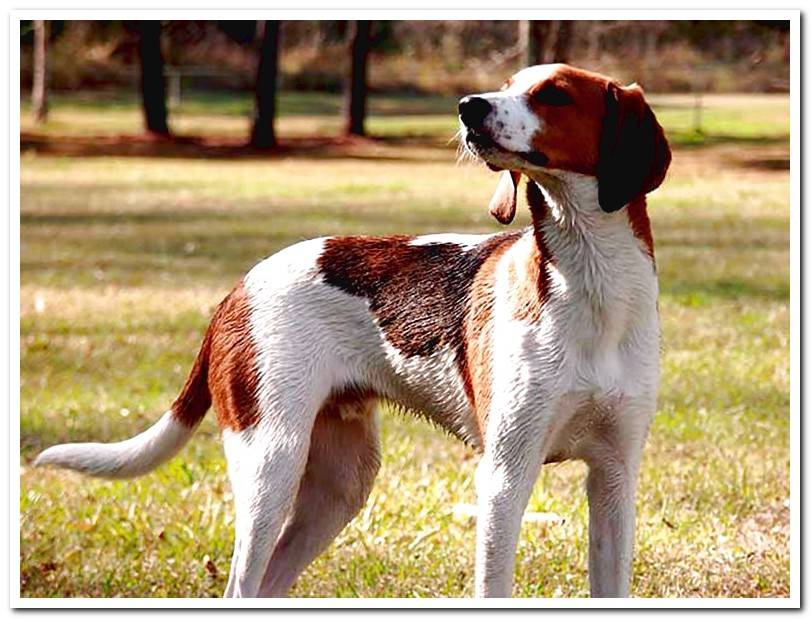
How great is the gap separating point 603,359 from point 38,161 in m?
20.0

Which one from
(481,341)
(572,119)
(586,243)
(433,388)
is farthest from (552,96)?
(433,388)

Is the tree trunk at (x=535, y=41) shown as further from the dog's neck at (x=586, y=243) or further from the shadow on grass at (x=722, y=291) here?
the dog's neck at (x=586, y=243)

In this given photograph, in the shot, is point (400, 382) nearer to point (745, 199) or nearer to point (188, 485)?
point (188, 485)

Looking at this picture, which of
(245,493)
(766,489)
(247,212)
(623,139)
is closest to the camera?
(623,139)

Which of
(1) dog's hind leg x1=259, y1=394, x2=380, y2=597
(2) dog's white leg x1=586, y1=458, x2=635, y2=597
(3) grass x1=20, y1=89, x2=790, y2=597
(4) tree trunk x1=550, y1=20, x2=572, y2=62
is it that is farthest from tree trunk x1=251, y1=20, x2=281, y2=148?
(2) dog's white leg x1=586, y1=458, x2=635, y2=597

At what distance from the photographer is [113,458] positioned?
193 inches

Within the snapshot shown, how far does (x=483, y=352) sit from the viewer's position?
13.9 feet

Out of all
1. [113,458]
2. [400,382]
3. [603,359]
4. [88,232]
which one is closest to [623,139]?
[603,359]

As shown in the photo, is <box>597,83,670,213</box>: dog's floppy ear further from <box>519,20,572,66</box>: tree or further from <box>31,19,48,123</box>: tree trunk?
<box>31,19,48,123</box>: tree trunk

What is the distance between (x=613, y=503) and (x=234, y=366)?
1.06 metres

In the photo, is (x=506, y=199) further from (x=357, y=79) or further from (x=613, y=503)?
(x=357, y=79)

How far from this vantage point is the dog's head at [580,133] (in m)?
3.85

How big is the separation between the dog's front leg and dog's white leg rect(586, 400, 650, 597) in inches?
8.2
